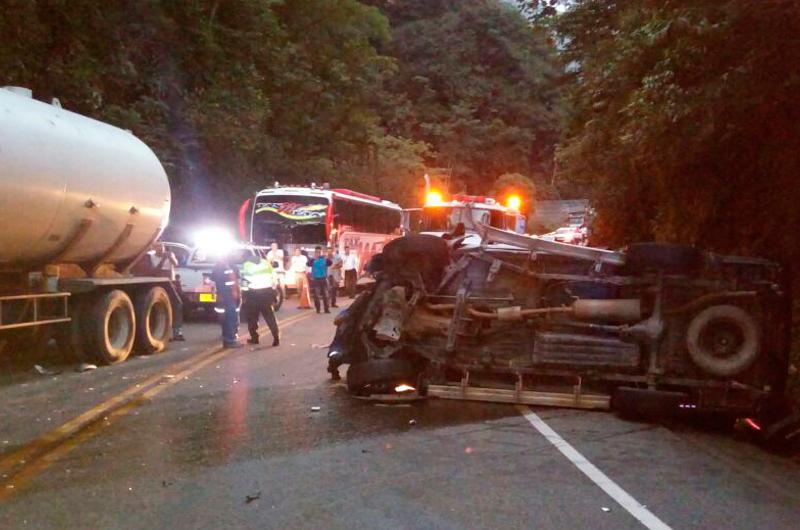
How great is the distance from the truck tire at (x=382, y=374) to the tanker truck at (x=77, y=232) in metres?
4.27

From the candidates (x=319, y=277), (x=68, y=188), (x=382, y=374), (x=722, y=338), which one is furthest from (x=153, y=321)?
(x=722, y=338)

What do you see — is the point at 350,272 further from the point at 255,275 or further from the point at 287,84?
the point at 255,275

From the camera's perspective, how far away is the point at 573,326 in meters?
9.18

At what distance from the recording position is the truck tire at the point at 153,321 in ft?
46.8

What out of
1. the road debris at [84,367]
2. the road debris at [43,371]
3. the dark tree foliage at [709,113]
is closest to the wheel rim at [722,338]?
the dark tree foliage at [709,113]

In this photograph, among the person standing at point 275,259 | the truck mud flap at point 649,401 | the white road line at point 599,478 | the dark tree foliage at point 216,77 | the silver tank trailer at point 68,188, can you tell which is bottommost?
the white road line at point 599,478

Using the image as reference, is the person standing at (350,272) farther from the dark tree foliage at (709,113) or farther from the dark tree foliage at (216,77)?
the dark tree foliage at (709,113)

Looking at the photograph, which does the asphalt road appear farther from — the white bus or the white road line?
the white bus

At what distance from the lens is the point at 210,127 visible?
2648 cm

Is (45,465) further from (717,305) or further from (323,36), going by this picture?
(323,36)

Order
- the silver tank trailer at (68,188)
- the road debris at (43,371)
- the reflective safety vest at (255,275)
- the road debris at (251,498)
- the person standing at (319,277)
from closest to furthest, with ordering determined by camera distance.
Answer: the road debris at (251,498)
the silver tank trailer at (68,188)
the road debris at (43,371)
the reflective safety vest at (255,275)
the person standing at (319,277)

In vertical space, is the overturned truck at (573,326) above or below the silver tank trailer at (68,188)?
below

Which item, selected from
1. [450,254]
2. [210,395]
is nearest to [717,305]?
[450,254]

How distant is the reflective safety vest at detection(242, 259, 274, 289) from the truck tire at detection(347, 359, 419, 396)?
5.28 meters
